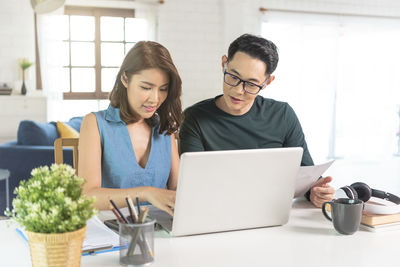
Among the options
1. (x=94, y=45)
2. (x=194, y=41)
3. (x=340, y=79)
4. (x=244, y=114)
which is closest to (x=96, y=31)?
(x=94, y=45)

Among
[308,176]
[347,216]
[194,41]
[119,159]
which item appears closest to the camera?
[347,216]

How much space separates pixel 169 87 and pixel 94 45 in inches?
176

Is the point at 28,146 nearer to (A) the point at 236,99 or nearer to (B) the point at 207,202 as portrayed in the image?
(A) the point at 236,99

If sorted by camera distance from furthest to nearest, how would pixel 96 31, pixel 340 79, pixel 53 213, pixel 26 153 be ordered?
pixel 340 79 → pixel 96 31 → pixel 26 153 → pixel 53 213

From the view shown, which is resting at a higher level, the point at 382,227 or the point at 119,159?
the point at 119,159

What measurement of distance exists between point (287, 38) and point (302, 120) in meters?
1.11

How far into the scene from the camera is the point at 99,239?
124cm

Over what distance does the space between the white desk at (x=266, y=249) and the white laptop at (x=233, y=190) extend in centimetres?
4

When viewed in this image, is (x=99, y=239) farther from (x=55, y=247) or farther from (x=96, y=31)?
(x=96, y=31)

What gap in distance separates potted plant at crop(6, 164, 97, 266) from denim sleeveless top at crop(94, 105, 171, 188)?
2.69ft

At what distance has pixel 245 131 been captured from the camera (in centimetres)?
211

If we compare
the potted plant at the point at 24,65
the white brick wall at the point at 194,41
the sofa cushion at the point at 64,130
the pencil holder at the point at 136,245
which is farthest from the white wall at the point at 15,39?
the pencil holder at the point at 136,245

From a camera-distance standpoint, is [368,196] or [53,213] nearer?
[53,213]

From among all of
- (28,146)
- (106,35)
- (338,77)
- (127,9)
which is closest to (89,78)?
(106,35)
